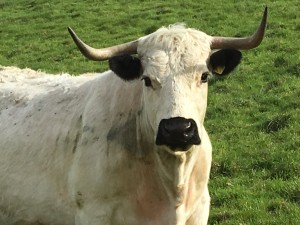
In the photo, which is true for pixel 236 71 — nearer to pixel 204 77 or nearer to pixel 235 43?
pixel 235 43

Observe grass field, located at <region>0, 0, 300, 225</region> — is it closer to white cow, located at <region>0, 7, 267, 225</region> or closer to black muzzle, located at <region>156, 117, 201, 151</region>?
white cow, located at <region>0, 7, 267, 225</region>

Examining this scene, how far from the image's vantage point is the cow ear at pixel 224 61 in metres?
6.51

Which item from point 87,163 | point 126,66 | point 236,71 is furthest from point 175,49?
point 236,71

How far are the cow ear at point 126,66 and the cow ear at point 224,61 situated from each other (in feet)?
2.33

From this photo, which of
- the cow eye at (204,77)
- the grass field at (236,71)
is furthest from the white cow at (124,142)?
the grass field at (236,71)

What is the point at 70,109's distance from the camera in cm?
764

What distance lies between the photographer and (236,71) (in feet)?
51.2

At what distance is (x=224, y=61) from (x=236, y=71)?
9.10 metres

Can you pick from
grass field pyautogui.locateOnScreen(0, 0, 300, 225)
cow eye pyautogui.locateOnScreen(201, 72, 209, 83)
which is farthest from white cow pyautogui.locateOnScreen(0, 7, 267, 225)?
grass field pyautogui.locateOnScreen(0, 0, 300, 225)

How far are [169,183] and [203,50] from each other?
4.48ft

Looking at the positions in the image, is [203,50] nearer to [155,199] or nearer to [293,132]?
[155,199]

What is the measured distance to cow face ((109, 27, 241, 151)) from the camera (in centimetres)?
573

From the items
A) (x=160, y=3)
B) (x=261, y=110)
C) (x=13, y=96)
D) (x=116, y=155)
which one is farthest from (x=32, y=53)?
(x=116, y=155)

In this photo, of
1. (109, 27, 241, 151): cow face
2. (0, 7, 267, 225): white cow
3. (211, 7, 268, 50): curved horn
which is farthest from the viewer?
(211, 7, 268, 50): curved horn
